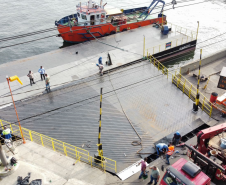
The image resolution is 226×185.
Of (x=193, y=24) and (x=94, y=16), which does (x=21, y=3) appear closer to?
(x=94, y=16)

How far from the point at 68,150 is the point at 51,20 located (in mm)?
34744

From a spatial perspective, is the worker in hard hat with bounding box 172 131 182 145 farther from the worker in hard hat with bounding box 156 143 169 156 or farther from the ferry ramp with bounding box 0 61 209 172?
the ferry ramp with bounding box 0 61 209 172

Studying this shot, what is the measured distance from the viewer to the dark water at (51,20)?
3467cm

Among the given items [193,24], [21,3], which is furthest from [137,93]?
[21,3]

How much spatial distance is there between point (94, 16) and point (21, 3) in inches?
1146

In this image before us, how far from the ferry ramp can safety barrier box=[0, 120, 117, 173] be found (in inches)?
16.3

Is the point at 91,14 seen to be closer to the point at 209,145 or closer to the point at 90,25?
the point at 90,25

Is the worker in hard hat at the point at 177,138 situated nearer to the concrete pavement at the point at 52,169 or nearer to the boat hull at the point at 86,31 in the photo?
the concrete pavement at the point at 52,169

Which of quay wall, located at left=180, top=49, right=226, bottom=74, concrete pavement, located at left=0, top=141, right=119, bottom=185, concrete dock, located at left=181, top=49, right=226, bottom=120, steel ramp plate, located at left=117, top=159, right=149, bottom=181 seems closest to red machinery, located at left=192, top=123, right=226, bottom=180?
steel ramp plate, located at left=117, top=159, right=149, bottom=181

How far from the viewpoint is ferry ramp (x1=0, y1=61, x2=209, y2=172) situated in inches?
640

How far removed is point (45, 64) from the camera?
25750 millimetres

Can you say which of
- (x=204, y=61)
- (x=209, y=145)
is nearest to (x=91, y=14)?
(x=204, y=61)

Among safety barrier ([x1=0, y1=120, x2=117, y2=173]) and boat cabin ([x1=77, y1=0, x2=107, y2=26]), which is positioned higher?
boat cabin ([x1=77, y1=0, x2=107, y2=26])

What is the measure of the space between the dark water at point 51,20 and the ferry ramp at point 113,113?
10773mm
